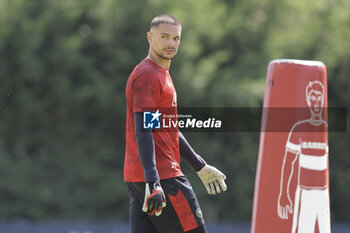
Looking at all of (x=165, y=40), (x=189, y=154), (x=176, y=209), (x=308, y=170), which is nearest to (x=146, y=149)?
(x=176, y=209)

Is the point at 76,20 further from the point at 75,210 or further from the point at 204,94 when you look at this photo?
the point at 75,210

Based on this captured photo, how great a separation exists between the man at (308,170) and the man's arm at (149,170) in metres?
1.21

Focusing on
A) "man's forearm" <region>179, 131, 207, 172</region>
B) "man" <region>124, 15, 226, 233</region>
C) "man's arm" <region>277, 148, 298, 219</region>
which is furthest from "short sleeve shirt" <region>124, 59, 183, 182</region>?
"man's arm" <region>277, 148, 298, 219</region>

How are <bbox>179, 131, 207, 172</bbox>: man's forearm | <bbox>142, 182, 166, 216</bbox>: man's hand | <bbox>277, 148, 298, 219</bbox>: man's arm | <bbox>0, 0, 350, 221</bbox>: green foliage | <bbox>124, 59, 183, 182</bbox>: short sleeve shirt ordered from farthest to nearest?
<bbox>0, 0, 350, 221</bbox>: green foliage, <bbox>277, 148, 298, 219</bbox>: man's arm, <bbox>179, 131, 207, 172</bbox>: man's forearm, <bbox>124, 59, 183, 182</bbox>: short sleeve shirt, <bbox>142, 182, 166, 216</bbox>: man's hand

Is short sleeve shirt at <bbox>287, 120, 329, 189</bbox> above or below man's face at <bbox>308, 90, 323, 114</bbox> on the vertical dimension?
below

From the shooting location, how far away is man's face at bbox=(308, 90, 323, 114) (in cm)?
430

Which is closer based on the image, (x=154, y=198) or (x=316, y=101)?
(x=154, y=198)

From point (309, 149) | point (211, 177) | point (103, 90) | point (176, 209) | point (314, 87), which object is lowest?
point (176, 209)

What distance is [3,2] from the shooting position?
1152cm

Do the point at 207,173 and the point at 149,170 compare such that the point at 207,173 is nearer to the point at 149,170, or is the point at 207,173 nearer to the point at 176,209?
the point at 176,209

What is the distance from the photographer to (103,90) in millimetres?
11906

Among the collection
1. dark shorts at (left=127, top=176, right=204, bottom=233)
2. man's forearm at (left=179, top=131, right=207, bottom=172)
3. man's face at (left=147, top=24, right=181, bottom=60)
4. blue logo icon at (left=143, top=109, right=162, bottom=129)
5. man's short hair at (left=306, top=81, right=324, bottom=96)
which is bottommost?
dark shorts at (left=127, top=176, right=204, bottom=233)

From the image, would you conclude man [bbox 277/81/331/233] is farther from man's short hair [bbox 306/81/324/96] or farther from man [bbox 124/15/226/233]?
man [bbox 124/15/226/233]

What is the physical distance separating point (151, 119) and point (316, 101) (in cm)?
146
